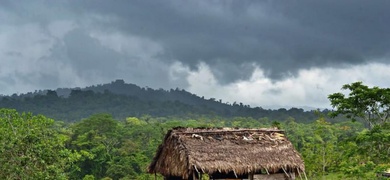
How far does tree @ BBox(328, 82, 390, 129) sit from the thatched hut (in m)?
7.26

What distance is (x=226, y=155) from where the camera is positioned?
12.9 meters

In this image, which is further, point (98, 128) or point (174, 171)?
point (98, 128)

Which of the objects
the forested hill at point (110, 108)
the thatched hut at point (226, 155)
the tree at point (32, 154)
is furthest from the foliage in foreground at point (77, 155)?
the forested hill at point (110, 108)

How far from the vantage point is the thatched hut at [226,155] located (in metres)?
12.5

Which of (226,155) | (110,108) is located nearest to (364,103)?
(226,155)

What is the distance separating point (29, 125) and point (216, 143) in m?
6.90

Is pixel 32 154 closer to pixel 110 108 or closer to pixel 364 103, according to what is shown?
pixel 364 103

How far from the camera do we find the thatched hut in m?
12.5

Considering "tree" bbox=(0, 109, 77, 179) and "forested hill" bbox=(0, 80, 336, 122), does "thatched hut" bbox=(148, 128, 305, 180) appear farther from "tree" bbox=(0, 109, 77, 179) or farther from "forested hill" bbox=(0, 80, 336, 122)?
"forested hill" bbox=(0, 80, 336, 122)

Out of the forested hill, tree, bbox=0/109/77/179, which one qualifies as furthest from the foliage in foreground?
the forested hill

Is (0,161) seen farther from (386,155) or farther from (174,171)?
(386,155)

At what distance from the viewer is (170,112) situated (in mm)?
124562

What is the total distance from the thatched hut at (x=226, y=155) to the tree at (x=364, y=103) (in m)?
7.26

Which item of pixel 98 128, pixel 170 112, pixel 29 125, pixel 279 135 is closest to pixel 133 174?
pixel 98 128
